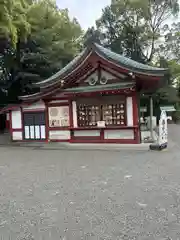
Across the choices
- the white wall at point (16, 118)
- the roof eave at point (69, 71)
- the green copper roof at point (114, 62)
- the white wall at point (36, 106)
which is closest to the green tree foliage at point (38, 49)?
the white wall at point (16, 118)

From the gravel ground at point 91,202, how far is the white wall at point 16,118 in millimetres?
6703

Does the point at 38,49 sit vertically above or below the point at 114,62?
above

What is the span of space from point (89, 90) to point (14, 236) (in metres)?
8.57

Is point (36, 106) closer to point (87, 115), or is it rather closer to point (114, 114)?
point (87, 115)

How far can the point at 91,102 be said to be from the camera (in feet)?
36.5

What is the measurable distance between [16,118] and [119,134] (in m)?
5.78

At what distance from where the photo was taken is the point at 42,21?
58.6 feet

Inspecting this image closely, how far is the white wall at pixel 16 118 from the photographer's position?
12.9 meters

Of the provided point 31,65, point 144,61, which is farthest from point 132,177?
point 144,61

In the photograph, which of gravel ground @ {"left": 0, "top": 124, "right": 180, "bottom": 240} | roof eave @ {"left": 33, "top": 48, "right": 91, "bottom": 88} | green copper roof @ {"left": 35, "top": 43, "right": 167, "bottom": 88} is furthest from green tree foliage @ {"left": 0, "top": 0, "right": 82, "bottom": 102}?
gravel ground @ {"left": 0, "top": 124, "right": 180, "bottom": 240}

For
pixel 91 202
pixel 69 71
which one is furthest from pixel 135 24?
pixel 91 202

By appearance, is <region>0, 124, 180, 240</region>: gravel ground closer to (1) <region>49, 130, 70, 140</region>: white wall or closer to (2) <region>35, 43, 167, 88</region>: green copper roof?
(2) <region>35, 43, 167, 88</region>: green copper roof

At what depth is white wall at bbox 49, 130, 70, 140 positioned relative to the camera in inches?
469

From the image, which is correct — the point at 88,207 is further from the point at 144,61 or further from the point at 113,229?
the point at 144,61
